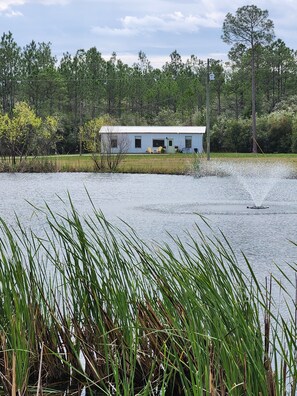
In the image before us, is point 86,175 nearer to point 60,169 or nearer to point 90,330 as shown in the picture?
point 60,169

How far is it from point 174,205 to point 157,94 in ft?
192

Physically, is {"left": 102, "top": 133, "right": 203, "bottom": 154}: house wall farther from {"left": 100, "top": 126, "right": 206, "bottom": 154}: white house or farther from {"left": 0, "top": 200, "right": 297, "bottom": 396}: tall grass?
{"left": 0, "top": 200, "right": 297, "bottom": 396}: tall grass

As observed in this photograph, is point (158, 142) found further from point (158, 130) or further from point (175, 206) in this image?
point (175, 206)

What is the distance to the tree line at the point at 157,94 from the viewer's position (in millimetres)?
53125

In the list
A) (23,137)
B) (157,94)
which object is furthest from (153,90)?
(23,137)

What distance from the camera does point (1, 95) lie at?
68062 mm

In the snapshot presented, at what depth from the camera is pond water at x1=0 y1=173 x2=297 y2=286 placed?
11.5 meters

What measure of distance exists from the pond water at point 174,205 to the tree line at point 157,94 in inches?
888

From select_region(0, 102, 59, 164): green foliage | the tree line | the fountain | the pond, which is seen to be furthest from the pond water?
the tree line

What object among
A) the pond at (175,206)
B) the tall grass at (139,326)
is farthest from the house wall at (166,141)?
the tall grass at (139,326)

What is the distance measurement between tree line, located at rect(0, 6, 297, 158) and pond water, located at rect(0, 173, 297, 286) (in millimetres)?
22563

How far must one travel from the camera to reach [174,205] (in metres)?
17.5

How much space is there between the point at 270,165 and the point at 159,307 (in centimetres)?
3341

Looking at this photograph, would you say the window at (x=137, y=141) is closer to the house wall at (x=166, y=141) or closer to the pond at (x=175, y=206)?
the house wall at (x=166, y=141)
